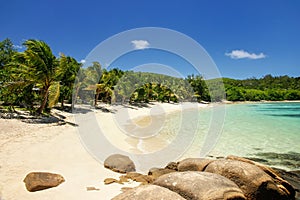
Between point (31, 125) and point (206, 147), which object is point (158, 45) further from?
point (31, 125)

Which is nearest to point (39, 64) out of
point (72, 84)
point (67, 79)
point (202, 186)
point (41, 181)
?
point (67, 79)

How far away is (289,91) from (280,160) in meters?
83.4

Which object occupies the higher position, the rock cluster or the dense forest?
the dense forest

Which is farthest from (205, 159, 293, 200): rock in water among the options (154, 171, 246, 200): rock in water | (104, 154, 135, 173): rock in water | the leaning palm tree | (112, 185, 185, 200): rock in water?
the leaning palm tree

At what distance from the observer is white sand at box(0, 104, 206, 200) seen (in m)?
4.70

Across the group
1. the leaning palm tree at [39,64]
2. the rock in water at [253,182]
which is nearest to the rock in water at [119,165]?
the rock in water at [253,182]

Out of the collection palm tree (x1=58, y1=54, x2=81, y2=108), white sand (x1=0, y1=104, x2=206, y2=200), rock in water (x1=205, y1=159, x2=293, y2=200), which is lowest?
white sand (x1=0, y1=104, x2=206, y2=200)

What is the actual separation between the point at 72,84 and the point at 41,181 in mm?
17266

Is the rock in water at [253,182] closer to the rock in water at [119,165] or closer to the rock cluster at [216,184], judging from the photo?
the rock cluster at [216,184]

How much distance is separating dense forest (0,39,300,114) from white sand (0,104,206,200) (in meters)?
4.74

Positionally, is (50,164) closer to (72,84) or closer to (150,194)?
(150,194)

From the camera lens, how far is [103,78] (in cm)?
2614

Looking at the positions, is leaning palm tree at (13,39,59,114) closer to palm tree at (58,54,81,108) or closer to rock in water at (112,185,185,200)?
palm tree at (58,54,81,108)

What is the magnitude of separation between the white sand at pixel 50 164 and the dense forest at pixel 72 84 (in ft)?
15.6
